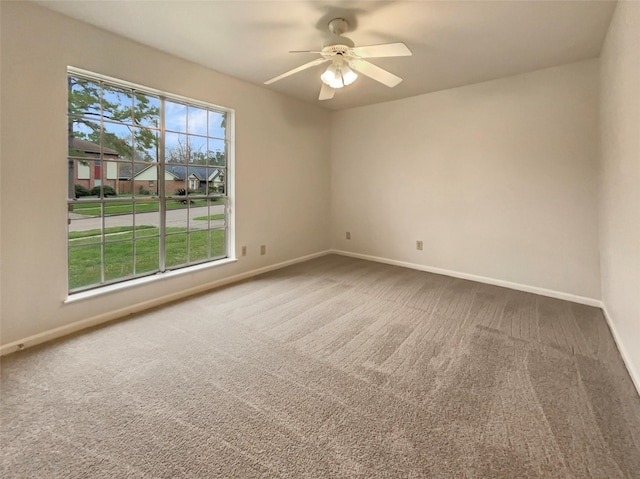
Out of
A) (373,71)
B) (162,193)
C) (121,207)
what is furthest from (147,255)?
(373,71)

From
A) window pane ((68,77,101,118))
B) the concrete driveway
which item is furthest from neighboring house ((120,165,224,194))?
window pane ((68,77,101,118))

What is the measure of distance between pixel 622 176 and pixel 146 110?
3.95 meters

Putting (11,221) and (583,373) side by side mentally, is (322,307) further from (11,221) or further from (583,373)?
(11,221)

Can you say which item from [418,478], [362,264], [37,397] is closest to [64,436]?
[37,397]

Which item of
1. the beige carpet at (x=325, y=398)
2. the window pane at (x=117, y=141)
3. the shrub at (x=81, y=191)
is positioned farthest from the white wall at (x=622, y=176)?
the shrub at (x=81, y=191)

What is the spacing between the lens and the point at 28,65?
7.15 ft

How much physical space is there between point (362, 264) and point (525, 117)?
271 cm

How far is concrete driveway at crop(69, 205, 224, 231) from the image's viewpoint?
263 centimetres

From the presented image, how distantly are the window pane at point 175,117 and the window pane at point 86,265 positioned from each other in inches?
55.2

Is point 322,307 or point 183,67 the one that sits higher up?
point 183,67

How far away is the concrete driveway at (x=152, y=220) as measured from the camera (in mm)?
2629

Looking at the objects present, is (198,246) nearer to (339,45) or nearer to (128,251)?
(128,251)

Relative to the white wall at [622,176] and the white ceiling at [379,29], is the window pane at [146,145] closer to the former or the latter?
the white ceiling at [379,29]

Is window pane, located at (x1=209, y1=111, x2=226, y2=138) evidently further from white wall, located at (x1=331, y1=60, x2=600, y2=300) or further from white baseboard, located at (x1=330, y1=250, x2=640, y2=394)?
white baseboard, located at (x1=330, y1=250, x2=640, y2=394)
